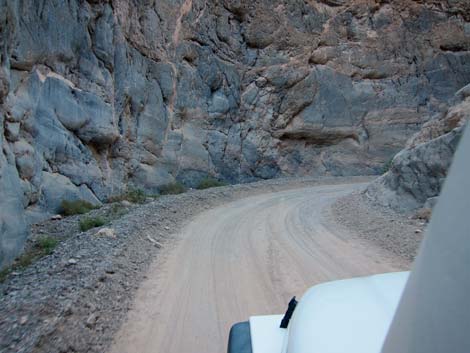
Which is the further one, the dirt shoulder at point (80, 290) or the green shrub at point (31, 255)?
the green shrub at point (31, 255)

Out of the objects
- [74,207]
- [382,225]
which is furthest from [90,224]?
[382,225]

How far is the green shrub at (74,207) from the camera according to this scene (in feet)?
32.1

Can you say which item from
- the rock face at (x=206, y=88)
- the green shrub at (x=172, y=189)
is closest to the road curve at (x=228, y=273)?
the rock face at (x=206, y=88)

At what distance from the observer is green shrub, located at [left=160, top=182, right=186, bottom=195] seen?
1519cm

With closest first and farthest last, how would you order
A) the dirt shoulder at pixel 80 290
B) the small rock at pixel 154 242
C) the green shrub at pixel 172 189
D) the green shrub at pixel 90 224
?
the dirt shoulder at pixel 80 290
the small rock at pixel 154 242
the green shrub at pixel 90 224
the green shrub at pixel 172 189

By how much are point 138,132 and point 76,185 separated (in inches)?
195

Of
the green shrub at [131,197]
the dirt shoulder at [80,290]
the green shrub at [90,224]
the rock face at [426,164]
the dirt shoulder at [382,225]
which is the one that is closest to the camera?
the dirt shoulder at [80,290]

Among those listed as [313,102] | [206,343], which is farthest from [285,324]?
Result: [313,102]

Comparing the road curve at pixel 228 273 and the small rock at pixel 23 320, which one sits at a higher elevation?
the small rock at pixel 23 320

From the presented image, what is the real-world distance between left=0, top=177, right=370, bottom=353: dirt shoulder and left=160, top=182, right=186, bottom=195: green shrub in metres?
7.46

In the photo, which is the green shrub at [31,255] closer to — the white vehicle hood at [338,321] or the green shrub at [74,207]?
the green shrub at [74,207]

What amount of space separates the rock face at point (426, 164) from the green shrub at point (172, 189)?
28.0ft

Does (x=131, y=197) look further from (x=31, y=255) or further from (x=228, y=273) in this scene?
(x=228, y=273)

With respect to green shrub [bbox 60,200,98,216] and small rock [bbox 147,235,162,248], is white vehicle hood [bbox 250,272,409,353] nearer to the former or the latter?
small rock [bbox 147,235,162,248]
